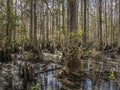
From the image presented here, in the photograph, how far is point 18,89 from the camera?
672 centimetres

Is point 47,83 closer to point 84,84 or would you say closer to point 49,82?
point 49,82

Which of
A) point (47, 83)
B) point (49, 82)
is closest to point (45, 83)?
point (47, 83)

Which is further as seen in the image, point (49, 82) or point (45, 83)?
point (49, 82)

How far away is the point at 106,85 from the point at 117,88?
45cm

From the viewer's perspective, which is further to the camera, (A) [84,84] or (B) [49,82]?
(B) [49,82]

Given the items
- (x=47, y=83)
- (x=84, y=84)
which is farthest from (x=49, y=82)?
(x=84, y=84)

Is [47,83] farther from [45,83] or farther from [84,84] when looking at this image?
[84,84]

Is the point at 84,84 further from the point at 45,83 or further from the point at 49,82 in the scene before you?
the point at 45,83

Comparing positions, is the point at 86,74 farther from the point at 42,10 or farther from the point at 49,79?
the point at 42,10

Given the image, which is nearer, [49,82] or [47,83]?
[47,83]

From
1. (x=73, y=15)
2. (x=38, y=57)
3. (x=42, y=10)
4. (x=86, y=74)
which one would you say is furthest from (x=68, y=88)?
(x=42, y=10)

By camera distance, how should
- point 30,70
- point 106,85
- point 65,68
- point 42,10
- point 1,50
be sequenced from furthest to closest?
point 42,10 → point 1,50 → point 65,68 → point 30,70 → point 106,85

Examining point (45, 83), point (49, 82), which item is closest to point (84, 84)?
point (49, 82)

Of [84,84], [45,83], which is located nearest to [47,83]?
[45,83]
